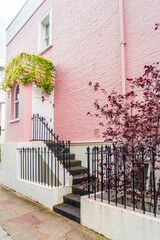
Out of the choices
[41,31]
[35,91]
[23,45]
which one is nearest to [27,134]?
[35,91]

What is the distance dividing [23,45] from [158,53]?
8.24 metres

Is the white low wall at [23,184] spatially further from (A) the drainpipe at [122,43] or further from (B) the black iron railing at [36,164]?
(A) the drainpipe at [122,43]

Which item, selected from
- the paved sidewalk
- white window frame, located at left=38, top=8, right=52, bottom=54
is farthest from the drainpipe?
white window frame, located at left=38, top=8, right=52, bottom=54

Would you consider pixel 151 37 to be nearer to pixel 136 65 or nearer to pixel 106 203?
pixel 136 65

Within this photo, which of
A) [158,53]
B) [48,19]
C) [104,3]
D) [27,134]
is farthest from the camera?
[48,19]

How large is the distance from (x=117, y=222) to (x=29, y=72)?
5.63 metres

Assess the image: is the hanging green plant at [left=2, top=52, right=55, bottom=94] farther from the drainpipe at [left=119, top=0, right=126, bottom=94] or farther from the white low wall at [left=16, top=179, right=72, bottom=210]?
the white low wall at [left=16, top=179, right=72, bottom=210]

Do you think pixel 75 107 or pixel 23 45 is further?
pixel 23 45

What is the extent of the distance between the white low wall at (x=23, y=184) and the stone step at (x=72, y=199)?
0.45 ft

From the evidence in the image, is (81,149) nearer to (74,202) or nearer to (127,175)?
(74,202)

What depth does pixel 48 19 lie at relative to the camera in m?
9.14

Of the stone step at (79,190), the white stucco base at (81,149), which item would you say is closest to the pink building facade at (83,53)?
the white stucco base at (81,149)

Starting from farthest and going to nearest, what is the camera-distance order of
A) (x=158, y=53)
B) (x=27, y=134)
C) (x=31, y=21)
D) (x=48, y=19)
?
(x=31, y=21)
(x=48, y=19)
(x=27, y=134)
(x=158, y=53)

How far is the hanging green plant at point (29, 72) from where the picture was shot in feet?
22.4
